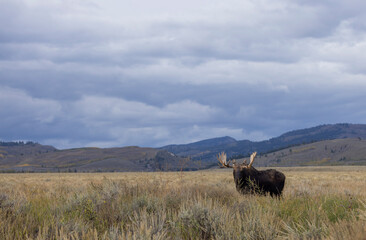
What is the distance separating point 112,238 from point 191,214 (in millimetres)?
1642

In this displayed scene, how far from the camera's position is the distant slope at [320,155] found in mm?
137750

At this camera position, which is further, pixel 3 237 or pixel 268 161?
pixel 268 161

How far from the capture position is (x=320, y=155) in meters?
154

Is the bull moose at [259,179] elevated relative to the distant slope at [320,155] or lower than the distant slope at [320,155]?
elevated

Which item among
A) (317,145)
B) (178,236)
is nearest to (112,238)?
(178,236)

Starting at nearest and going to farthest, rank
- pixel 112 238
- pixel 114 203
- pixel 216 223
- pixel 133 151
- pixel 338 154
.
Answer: pixel 112 238
pixel 216 223
pixel 114 203
pixel 338 154
pixel 133 151

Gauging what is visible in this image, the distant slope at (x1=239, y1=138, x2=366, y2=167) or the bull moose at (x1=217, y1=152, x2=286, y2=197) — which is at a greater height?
the bull moose at (x1=217, y1=152, x2=286, y2=197)

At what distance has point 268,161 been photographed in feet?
490

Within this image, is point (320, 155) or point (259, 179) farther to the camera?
point (320, 155)

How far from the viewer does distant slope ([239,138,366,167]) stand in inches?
5423

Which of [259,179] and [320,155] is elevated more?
[259,179]

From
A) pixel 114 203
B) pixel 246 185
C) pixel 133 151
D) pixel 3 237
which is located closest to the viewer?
pixel 3 237

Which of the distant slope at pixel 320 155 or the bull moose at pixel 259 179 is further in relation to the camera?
the distant slope at pixel 320 155

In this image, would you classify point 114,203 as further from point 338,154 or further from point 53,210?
point 338,154
